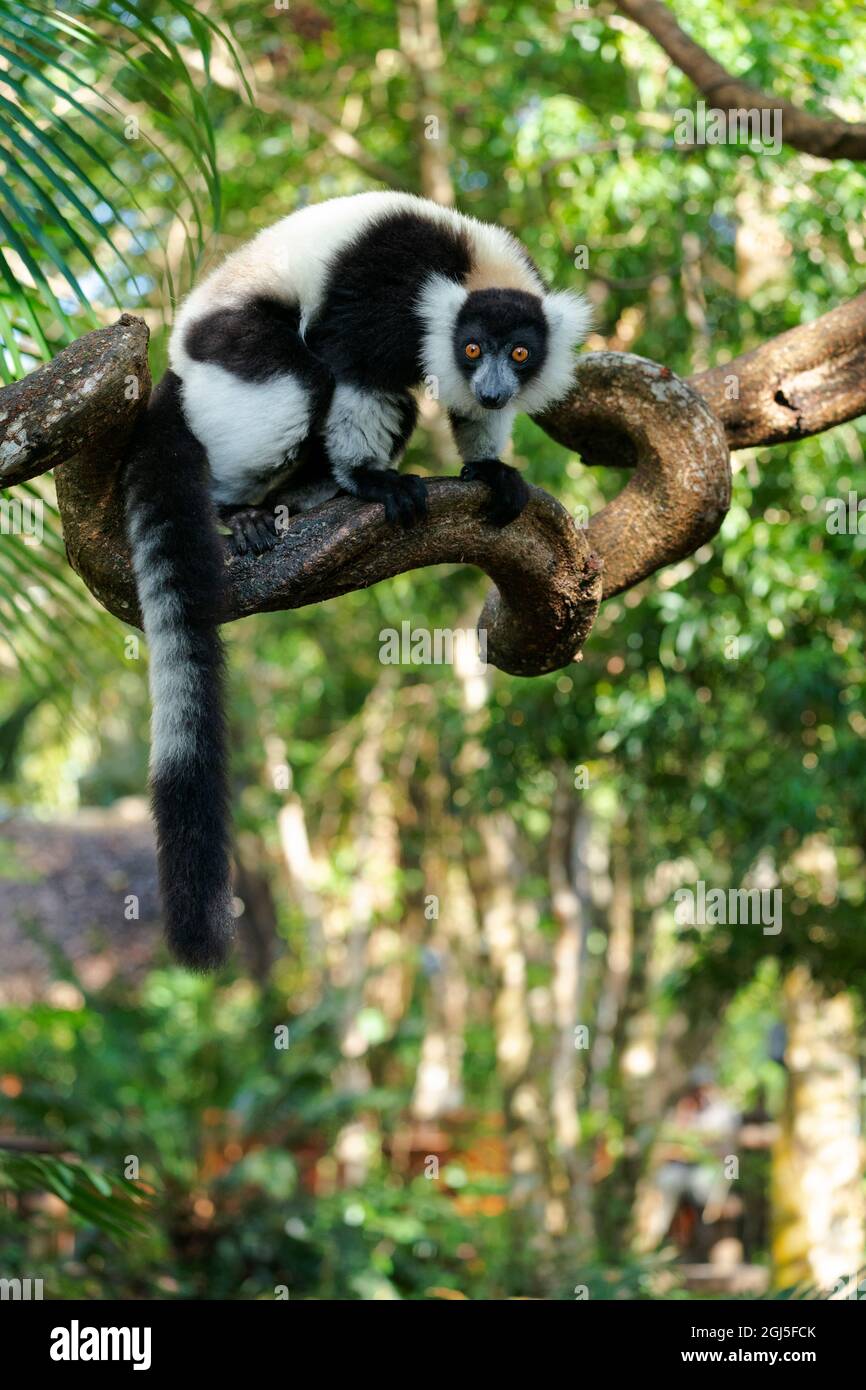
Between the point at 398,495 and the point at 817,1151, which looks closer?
the point at 398,495

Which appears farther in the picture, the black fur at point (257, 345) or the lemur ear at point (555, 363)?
the lemur ear at point (555, 363)

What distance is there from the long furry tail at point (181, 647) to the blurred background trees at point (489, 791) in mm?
450

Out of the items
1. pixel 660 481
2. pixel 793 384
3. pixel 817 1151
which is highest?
pixel 793 384

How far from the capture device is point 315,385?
3336 mm

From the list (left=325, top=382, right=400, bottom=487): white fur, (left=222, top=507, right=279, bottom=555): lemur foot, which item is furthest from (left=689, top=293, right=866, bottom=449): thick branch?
(left=222, top=507, right=279, bottom=555): lemur foot

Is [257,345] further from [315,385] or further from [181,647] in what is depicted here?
[181,647]

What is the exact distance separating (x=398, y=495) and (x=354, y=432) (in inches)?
14.3

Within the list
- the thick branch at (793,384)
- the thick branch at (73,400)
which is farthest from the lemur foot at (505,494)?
the thick branch at (73,400)

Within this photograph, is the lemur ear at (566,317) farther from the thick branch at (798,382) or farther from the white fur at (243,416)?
the white fur at (243,416)

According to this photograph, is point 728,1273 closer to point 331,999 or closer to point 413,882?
point 331,999

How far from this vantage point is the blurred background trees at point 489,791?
5.43 metres

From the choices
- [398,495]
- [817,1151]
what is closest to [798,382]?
[398,495]

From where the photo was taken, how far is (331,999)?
880 centimetres

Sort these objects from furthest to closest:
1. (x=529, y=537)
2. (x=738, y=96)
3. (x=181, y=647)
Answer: (x=738, y=96), (x=529, y=537), (x=181, y=647)
